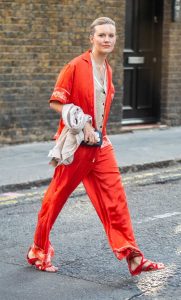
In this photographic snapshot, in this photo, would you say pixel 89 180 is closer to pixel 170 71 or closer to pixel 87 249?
pixel 87 249

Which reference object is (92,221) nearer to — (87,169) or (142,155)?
(87,169)

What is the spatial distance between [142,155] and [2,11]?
9.39 ft

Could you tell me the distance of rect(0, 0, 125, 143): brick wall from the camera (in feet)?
38.5

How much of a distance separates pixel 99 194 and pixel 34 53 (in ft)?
22.0

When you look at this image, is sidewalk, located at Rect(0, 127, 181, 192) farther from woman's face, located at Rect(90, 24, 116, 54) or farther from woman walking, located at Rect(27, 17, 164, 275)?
woman's face, located at Rect(90, 24, 116, 54)

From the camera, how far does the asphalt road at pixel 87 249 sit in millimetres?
5277

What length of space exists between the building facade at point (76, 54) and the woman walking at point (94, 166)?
20.2 feet

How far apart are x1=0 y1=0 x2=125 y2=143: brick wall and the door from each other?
1141mm

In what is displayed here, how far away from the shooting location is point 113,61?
13.3 metres

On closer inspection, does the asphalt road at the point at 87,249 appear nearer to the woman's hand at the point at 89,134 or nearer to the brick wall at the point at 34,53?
the woman's hand at the point at 89,134

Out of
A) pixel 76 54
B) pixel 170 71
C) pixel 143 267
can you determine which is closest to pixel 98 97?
pixel 143 267

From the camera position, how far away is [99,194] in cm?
564

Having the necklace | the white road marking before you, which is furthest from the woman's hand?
the white road marking

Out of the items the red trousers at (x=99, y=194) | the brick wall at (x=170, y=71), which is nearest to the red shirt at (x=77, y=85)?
the red trousers at (x=99, y=194)
